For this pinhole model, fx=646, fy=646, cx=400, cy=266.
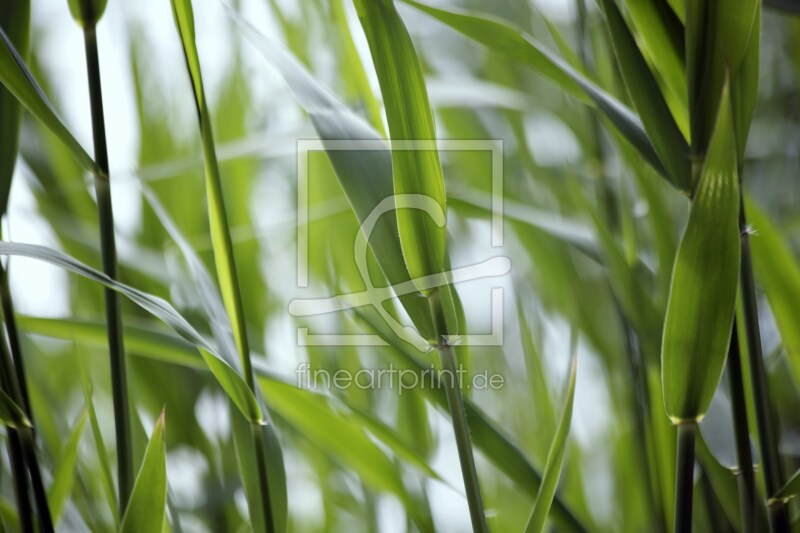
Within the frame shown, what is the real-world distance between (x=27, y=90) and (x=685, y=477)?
0.25 metres

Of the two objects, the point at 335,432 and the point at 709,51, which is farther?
the point at 335,432

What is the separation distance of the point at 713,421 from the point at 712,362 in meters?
0.09

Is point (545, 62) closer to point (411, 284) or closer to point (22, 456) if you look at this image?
point (411, 284)

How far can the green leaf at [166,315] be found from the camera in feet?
0.68

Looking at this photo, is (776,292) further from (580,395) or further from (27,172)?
(27,172)

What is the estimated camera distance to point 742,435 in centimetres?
22

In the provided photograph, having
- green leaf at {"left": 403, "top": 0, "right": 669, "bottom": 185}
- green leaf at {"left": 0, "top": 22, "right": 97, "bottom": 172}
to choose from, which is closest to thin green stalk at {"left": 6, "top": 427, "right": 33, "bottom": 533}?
green leaf at {"left": 0, "top": 22, "right": 97, "bottom": 172}

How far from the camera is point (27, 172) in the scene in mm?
478

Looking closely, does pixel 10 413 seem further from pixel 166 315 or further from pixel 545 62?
pixel 545 62

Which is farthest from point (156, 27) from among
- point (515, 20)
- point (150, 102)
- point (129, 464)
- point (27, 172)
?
point (129, 464)

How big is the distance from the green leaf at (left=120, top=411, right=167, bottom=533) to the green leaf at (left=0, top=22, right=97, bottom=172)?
10cm

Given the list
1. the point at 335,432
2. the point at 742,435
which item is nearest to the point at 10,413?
the point at 335,432

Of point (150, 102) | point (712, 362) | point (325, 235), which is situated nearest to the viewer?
point (712, 362)

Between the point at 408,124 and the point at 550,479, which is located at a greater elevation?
the point at 408,124
